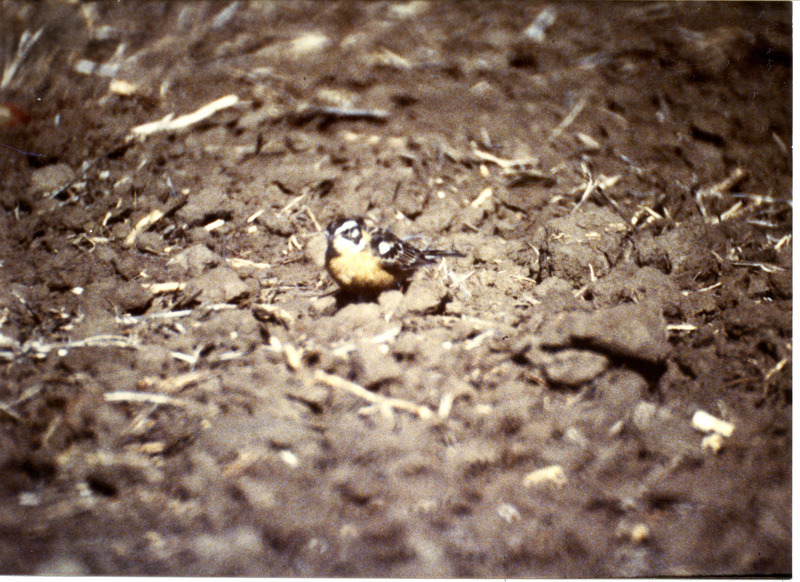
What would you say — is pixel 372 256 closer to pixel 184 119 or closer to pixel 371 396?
pixel 371 396

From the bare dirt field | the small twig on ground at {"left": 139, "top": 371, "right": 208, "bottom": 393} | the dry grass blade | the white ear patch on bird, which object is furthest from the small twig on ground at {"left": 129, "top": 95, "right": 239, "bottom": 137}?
the small twig on ground at {"left": 139, "top": 371, "right": 208, "bottom": 393}

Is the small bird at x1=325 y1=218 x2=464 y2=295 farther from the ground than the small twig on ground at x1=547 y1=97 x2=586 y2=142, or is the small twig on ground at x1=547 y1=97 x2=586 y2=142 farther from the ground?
the small twig on ground at x1=547 y1=97 x2=586 y2=142

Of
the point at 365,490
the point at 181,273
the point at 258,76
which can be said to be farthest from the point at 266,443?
the point at 258,76

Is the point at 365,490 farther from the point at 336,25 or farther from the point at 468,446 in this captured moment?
the point at 336,25

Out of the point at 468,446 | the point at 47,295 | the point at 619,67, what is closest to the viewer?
the point at 468,446

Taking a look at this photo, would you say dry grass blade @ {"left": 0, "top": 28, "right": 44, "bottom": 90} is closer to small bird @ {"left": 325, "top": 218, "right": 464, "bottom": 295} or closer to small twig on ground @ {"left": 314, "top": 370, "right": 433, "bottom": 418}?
small bird @ {"left": 325, "top": 218, "right": 464, "bottom": 295}

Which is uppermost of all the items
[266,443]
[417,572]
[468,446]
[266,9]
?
[266,9]
